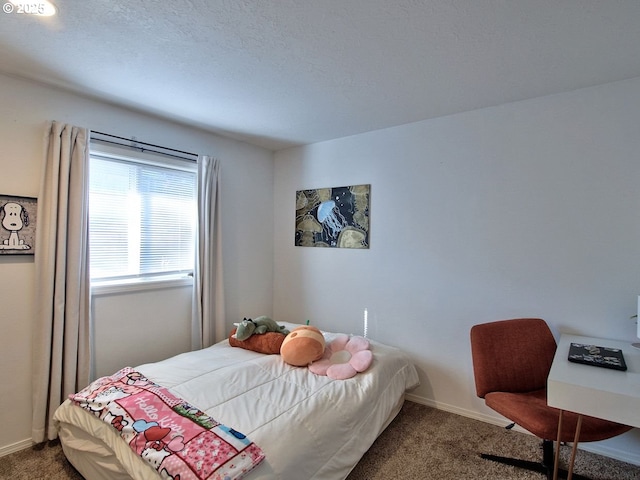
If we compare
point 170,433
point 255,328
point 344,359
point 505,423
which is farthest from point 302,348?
point 505,423

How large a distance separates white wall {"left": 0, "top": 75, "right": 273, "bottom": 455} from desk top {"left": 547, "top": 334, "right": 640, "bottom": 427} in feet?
9.16

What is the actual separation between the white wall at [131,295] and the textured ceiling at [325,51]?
19 centimetres

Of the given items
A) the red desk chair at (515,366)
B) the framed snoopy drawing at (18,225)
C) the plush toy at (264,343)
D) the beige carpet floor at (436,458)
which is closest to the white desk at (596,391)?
the red desk chair at (515,366)

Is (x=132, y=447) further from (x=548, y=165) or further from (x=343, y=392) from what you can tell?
(x=548, y=165)

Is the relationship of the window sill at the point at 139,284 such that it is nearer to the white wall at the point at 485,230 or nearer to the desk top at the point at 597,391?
the white wall at the point at 485,230

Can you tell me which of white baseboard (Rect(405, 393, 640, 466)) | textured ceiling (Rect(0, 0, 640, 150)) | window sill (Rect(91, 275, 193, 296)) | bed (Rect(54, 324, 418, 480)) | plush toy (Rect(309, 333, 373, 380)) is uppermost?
textured ceiling (Rect(0, 0, 640, 150))

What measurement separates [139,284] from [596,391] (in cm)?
298

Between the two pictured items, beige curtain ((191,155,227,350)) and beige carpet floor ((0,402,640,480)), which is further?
beige curtain ((191,155,227,350))

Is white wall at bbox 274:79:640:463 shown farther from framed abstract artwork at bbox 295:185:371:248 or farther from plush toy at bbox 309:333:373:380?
plush toy at bbox 309:333:373:380

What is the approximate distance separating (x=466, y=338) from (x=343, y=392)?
1.19 m

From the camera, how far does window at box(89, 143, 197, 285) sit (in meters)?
2.53

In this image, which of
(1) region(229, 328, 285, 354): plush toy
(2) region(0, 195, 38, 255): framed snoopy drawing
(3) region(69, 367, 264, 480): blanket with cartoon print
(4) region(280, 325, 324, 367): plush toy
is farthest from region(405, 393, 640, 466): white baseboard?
(2) region(0, 195, 38, 255): framed snoopy drawing

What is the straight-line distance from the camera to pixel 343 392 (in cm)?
205

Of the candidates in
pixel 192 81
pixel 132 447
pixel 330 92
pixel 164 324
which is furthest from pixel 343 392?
pixel 192 81
